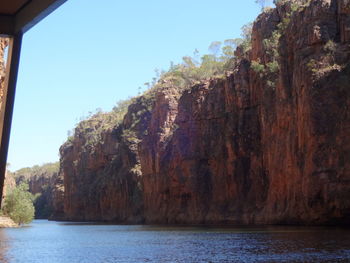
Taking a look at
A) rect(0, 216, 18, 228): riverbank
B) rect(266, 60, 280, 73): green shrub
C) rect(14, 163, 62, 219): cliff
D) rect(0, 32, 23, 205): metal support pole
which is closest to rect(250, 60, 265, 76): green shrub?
rect(266, 60, 280, 73): green shrub

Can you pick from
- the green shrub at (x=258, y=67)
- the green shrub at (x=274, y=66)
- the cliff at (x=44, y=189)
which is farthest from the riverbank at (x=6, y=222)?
the cliff at (x=44, y=189)

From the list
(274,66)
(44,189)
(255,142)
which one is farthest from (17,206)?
(44,189)

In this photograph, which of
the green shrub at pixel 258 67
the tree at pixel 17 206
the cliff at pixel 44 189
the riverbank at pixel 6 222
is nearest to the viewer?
the green shrub at pixel 258 67

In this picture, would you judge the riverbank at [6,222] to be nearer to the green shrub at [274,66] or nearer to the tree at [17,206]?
the tree at [17,206]

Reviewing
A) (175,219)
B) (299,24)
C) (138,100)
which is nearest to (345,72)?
(299,24)

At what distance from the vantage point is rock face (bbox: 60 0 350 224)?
51.8 m

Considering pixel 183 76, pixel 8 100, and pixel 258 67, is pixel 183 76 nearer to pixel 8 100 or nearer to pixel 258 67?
pixel 258 67

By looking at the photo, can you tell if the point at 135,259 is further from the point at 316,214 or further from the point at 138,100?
the point at 138,100

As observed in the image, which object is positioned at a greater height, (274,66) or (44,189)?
(274,66)

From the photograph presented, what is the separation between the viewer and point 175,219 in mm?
84562

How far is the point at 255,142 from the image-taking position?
74.9 metres

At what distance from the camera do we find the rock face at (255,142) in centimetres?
5184

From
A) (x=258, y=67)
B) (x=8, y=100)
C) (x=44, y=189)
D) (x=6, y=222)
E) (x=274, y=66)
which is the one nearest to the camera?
(x=8, y=100)

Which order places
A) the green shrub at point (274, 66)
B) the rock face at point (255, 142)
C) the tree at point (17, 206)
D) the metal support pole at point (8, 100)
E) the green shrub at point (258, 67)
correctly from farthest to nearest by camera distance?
the tree at point (17, 206)
the green shrub at point (258, 67)
the green shrub at point (274, 66)
the rock face at point (255, 142)
the metal support pole at point (8, 100)
